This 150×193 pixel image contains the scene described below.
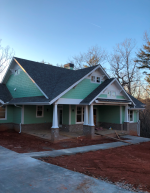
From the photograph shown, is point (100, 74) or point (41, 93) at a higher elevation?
point (100, 74)

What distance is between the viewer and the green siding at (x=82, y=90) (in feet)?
45.5

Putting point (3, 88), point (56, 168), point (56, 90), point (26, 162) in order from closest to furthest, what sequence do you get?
1. point (56, 168)
2. point (26, 162)
3. point (56, 90)
4. point (3, 88)

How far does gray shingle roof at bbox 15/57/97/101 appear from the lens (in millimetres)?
13562

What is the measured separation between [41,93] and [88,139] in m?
5.18

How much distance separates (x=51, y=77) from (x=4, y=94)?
5.24 meters

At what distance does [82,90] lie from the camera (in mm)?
14812

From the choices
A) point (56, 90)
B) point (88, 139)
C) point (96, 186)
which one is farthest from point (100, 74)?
point (96, 186)

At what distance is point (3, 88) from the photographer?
18.7 meters

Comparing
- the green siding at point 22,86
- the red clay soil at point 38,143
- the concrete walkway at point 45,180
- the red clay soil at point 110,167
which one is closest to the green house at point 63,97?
the green siding at point 22,86

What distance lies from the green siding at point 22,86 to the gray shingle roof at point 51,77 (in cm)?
69

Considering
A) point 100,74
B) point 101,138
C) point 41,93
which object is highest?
point 100,74

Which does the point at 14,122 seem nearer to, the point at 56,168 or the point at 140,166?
the point at 56,168

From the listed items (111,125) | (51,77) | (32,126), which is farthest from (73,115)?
(111,125)

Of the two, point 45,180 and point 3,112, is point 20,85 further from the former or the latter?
point 45,180
